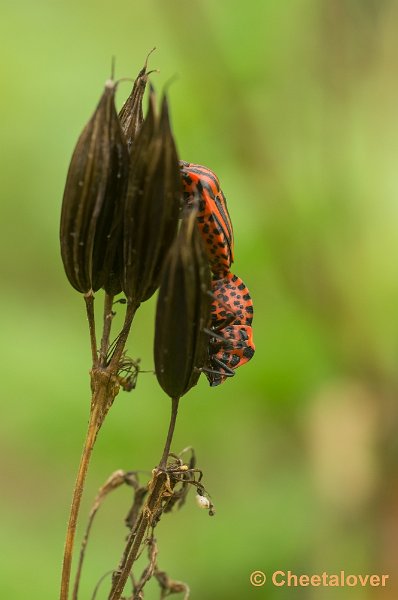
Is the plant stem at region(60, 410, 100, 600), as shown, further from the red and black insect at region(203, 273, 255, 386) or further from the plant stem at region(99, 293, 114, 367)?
the red and black insect at region(203, 273, 255, 386)

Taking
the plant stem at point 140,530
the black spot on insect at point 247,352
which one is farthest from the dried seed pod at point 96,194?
the black spot on insect at point 247,352

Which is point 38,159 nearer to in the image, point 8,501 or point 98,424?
point 8,501

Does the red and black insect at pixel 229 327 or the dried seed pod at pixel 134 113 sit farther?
the red and black insect at pixel 229 327

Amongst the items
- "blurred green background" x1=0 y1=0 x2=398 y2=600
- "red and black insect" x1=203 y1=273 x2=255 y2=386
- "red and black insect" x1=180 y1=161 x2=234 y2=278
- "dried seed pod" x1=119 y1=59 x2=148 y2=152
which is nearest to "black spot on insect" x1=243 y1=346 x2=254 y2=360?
"red and black insect" x1=203 y1=273 x2=255 y2=386

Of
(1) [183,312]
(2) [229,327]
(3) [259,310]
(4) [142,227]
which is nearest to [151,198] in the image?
(4) [142,227]

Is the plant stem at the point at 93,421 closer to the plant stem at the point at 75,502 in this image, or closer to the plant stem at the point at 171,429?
the plant stem at the point at 75,502

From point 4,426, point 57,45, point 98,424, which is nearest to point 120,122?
point 98,424
